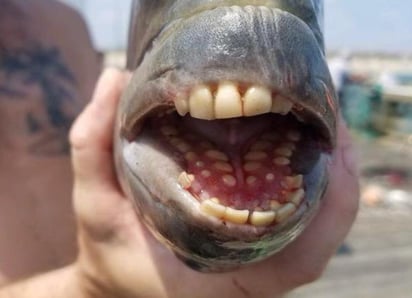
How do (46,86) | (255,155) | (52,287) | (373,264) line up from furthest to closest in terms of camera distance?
(373,264), (46,86), (52,287), (255,155)

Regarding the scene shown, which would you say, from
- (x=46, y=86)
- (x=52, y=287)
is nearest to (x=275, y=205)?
(x=52, y=287)

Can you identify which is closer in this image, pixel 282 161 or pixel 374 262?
pixel 282 161

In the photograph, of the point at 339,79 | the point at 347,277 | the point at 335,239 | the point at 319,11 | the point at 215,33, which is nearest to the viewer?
the point at 215,33

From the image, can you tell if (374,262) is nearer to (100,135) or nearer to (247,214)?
(100,135)

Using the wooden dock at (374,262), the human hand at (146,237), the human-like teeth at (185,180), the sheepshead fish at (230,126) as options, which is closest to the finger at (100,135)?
the human hand at (146,237)

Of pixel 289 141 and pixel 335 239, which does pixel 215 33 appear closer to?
pixel 289 141

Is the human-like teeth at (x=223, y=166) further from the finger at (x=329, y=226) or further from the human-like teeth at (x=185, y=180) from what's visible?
the finger at (x=329, y=226)

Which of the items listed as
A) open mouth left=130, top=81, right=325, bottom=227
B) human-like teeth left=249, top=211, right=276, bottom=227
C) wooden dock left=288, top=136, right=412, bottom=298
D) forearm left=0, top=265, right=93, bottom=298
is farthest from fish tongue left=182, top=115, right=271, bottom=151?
wooden dock left=288, top=136, right=412, bottom=298

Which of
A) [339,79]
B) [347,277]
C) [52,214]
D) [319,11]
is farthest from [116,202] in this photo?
[339,79]
